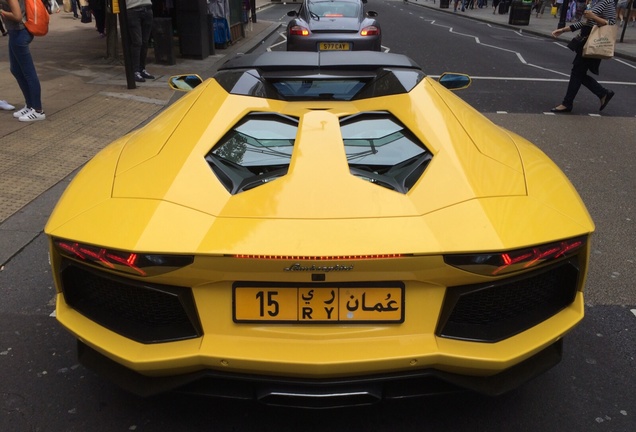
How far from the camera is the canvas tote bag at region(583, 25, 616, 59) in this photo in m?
8.00

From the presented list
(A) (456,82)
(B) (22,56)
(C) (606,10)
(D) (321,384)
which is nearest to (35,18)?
(B) (22,56)

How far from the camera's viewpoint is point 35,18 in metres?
6.46

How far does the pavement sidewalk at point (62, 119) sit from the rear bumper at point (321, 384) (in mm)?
2201

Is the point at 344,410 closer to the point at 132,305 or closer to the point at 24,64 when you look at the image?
the point at 132,305

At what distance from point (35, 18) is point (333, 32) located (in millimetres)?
6157

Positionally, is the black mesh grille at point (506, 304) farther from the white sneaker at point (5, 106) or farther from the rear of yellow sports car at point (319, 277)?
the white sneaker at point (5, 106)

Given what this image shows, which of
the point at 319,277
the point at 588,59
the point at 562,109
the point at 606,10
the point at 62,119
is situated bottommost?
the point at 562,109

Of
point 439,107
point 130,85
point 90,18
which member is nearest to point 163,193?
point 439,107

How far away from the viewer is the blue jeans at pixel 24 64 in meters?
6.51

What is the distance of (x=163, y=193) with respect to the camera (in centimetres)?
216

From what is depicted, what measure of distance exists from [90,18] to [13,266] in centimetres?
1759

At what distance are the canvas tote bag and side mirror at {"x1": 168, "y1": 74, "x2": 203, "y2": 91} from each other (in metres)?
6.42

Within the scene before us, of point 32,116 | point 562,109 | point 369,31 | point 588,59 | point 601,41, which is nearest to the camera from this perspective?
point 32,116

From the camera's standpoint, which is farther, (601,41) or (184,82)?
(601,41)
